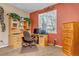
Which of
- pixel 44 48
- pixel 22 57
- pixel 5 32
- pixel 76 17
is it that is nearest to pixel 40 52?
pixel 44 48

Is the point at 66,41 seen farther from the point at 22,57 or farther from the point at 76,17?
the point at 22,57

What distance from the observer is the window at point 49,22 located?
2514 mm

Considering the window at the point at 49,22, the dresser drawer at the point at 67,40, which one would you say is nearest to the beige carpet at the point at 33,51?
the dresser drawer at the point at 67,40

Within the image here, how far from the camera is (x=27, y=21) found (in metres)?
2.54

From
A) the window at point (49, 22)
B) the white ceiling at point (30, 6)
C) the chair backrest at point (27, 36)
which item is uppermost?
the white ceiling at point (30, 6)

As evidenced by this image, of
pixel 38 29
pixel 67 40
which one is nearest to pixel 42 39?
pixel 38 29

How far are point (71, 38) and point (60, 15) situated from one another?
0.50 meters

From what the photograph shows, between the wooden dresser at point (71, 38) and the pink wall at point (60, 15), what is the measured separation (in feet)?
0.35

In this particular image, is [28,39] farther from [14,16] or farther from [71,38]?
[71,38]

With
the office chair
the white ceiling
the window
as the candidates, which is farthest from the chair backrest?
the white ceiling

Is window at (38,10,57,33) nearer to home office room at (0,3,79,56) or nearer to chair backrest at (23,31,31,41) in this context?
home office room at (0,3,79,56)

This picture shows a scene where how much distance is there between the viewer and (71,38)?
8.70 ft

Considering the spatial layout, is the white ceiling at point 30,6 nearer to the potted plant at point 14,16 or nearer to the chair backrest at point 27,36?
the potted plant at point 14,16

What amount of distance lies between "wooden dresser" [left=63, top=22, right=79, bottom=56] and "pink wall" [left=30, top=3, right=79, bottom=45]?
0.11 metres
